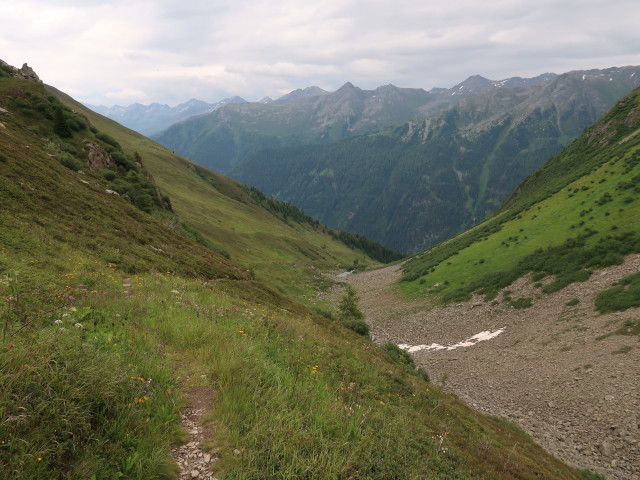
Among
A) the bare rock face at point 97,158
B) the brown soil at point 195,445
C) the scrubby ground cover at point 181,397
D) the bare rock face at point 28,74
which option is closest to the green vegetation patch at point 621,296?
the scrubby ground cover at point 181,397

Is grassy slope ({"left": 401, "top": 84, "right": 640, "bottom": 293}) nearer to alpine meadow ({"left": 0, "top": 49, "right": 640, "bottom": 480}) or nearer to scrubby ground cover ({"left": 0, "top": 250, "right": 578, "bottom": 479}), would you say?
alpine meadow ({"left": 0, "top": 49, "right": 640, "bottom": 480})

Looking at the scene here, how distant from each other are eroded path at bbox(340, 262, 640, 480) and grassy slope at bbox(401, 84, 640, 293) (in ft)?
26.1

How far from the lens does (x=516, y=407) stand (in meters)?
19.7

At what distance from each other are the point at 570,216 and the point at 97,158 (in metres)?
56.4

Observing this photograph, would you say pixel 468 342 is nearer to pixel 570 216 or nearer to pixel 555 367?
pixel 555 367

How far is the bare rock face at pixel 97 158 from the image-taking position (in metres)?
35.7

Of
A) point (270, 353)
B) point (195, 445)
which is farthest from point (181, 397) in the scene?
point (270, 353)

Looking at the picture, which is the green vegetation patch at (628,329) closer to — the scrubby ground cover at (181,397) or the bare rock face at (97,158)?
the scrubby ground cover at (181,397)

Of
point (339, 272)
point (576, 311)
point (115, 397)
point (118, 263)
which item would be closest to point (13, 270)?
point (118, 263)

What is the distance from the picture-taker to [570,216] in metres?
42.4

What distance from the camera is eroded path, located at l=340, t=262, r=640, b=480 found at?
15.8m

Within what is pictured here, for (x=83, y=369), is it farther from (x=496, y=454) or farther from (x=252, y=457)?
(x=496, y=454)

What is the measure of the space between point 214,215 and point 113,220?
71.6 meters

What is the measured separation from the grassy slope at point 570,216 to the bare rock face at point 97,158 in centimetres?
4277
